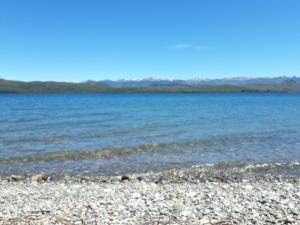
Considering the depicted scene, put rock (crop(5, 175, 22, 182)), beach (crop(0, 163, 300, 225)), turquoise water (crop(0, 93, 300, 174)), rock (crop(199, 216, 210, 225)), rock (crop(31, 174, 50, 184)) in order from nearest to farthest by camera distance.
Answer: rock (crop(199, 216, 210, 225)) → beach (crop(0, 163, 300, 225)) → rock (crop(31, 174, 50, 184)) → rock (crop(5, 175, 22, 182)) → turquoise water (crop(0, 93, 300, 174))

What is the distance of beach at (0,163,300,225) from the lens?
1224 cm

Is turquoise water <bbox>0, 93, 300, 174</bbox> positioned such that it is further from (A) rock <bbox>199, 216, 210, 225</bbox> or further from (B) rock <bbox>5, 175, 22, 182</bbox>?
(A) rock <bbox>199, 216, 210, 225</bbox>

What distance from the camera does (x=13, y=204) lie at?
1438 cm

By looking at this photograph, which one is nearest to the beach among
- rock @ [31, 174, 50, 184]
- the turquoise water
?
rock @ [31, 174, 50, 184]

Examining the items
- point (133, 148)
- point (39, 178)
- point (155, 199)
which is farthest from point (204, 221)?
point (133, 148)

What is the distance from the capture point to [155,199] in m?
14.6

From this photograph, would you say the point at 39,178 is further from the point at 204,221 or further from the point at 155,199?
the point at 204,221

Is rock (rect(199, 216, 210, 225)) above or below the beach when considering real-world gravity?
above

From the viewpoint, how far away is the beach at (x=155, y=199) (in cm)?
1224

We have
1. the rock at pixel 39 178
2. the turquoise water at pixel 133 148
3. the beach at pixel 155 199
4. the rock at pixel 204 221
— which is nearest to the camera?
the rock at pixel 204 221

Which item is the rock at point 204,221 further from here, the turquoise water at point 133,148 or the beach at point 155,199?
the turquoise water at point 133,148

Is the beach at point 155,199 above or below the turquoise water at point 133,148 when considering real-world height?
above

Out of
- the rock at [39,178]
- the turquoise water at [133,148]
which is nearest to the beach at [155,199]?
the rock at [39,178]

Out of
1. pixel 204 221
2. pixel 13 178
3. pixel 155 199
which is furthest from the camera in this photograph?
pixel 13 178
